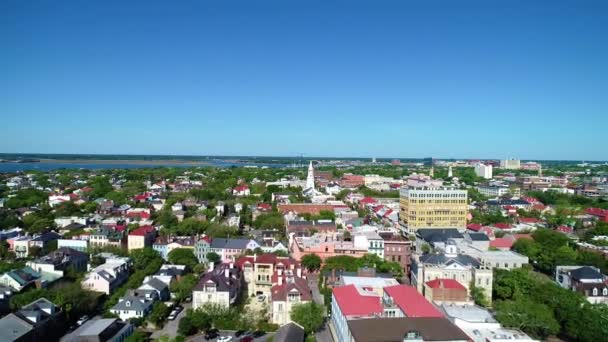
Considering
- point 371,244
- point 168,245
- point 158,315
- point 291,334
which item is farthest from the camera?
point 168,245

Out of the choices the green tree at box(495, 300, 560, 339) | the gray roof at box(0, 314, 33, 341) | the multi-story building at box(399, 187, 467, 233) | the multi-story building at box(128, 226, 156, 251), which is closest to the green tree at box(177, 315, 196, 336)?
the gray roof at box(0, 314, 33, 341)

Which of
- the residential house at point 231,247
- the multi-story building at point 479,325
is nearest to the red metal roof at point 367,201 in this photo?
the residential house at point 231,247

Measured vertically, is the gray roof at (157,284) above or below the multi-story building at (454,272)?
below

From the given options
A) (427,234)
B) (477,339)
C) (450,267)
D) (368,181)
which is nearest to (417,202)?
(427,234)

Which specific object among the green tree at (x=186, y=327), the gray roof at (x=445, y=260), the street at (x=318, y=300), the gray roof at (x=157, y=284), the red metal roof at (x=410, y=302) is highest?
the gray roof at (x=445, y=260)

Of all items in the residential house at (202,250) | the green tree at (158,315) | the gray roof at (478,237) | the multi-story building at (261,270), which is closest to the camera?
the green tree at (158,315)

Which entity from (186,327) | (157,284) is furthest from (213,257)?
(186,327)

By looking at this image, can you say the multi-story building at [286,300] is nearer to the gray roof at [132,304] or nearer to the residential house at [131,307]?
the residential house at [131,307]

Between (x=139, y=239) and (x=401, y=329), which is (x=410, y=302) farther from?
(x=139, y=239)
